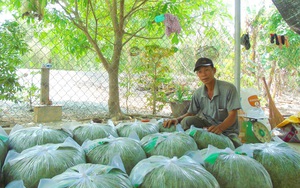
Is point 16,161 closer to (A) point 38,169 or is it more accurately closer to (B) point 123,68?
Result: (A) point 38,169

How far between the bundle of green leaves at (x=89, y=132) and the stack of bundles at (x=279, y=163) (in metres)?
0.98

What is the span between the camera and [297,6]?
1.15m

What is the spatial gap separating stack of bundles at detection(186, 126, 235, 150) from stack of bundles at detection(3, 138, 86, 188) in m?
0.90

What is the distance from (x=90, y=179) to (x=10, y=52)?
3247mm

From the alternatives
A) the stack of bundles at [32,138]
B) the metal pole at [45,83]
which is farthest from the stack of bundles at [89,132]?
the metal pole at [45,83]

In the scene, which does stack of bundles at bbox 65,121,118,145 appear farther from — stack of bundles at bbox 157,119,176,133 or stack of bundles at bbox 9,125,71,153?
stack of bundles at bbox 157,119,176,133

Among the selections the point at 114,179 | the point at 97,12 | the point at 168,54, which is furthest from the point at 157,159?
the point at 97,12

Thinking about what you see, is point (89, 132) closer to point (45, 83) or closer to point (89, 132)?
point (89, 132)

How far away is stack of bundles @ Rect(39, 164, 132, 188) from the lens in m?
1.03

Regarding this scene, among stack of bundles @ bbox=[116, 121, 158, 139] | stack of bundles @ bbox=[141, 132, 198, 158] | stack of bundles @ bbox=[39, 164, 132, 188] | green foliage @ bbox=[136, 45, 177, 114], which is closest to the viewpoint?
stack of bundles @ bbox=[39, 164, 132, 188]

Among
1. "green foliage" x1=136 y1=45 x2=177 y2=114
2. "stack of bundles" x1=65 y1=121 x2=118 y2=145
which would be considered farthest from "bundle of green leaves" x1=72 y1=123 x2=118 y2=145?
"green foliage" x1=136 y1=45 x2=177 y2=114

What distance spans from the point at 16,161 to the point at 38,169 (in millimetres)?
155

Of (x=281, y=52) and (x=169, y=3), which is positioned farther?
(x=281, y=52)

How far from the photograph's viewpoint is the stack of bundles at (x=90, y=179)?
103 centimetres
